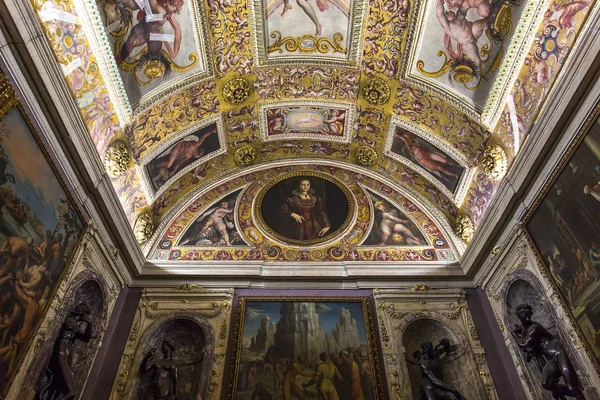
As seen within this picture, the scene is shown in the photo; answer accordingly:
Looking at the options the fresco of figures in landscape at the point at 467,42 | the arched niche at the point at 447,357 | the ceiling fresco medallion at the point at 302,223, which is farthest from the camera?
the ceiling fresco medallion at the point at 302,223

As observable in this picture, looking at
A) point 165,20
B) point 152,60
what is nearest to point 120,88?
point 152,60

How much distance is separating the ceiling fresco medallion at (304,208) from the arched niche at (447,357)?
123 inches

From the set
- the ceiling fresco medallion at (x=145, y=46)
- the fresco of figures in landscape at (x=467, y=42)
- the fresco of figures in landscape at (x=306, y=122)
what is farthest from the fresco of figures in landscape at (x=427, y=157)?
the ceiling fresco medallion at (x=145, y=46)

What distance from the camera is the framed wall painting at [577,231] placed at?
5.36 meters

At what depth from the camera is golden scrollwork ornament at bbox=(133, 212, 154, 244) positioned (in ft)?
30.4

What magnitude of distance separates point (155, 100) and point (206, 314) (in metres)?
4.84

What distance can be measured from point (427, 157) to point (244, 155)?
5039mm

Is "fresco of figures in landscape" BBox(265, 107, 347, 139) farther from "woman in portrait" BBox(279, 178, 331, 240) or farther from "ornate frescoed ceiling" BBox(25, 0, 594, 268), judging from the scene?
"woman in portrait" BBox(279, 178, 331, 240)

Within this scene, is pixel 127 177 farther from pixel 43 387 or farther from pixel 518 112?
pixel 518 112

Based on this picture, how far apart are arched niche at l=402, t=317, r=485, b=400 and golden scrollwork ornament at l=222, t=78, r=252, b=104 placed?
264 inches

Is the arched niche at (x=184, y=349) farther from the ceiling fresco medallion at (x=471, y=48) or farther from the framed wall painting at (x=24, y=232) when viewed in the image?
the ceiling fresco medallion at (x=471, y=48)

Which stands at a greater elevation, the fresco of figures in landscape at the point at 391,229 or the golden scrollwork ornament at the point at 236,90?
the golden scrollwork ornament at the point at 236,90

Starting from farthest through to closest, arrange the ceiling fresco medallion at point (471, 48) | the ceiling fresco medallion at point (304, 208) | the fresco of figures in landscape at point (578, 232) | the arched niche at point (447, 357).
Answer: the ceiling fresco medallion at point (304, 208) < the arched niche at point (447, 357) < the ceiling fresco medallion at point (471, 48) < the fresco of figures in landscape at point (578, 232)

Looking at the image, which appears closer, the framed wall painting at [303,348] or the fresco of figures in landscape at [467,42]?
the fresco of figures in landscape at [467,42]
